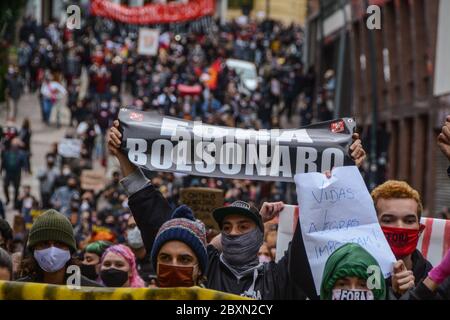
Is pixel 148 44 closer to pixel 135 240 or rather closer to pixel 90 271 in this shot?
pixel 135 240

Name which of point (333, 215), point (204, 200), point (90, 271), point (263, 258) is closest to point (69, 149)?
point (204, 200)

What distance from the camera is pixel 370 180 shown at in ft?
97.9

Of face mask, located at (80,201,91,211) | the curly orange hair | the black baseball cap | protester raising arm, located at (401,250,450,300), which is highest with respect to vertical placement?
face mask, located at (80,201,91,211)

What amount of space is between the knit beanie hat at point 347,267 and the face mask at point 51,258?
5.95 ft

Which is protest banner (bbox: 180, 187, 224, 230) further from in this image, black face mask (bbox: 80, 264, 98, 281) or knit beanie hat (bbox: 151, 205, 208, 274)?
knit beanie hat (bbox: 151, 205, 208, 274)

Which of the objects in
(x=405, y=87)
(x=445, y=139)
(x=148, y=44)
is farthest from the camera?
(x=148, y=44)

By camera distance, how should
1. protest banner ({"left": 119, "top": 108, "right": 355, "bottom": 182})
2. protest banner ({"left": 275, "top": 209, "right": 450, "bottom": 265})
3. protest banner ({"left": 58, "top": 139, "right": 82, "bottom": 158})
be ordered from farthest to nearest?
1. protest banner ({"left": 58, "top": 139, "right": 82, "bottom": 158})
2. protest banner ({"left": 275, "top": 209, "right": 450, "bottom": 265})
3. protest banner ({"left": 119, "top": 108, "right": 355, "bottom": 182})

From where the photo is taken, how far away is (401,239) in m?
6.85

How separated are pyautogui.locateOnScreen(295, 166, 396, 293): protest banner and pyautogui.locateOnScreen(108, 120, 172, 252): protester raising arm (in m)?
1.19

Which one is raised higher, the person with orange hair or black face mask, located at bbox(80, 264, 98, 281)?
the person with orange hair

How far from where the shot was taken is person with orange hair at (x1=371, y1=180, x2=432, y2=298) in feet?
22.5

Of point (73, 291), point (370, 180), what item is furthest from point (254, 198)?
point (73, 291)

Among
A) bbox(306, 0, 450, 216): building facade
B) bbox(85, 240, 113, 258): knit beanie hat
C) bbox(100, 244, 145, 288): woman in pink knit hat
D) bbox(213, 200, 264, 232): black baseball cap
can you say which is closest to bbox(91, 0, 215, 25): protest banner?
bbox(306, 0, 450, 216): building facade

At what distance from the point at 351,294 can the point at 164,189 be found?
16992 millimetres
